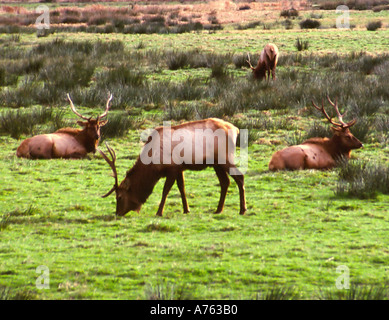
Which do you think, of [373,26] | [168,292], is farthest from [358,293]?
[373,26]

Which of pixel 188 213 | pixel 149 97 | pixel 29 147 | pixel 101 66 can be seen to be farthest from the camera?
pixel 101 66

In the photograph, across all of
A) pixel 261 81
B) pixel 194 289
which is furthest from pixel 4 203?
pixel 261 81

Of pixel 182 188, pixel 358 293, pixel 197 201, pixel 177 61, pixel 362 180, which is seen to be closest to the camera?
pixel 358 293

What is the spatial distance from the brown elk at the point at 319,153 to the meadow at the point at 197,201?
0.17 meters

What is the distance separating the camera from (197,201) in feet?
30.1

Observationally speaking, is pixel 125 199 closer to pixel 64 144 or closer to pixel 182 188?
pixel 182 188

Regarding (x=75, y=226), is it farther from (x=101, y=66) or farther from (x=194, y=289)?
(x=101, y=66)

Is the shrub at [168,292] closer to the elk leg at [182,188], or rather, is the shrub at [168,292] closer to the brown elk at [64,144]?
the elk leg at [182,188]

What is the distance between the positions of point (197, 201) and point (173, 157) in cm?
125

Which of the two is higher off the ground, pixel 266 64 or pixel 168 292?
pixel 168 292

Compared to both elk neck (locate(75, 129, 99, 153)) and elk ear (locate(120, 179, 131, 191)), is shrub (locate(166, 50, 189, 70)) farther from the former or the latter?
elk ear (locate(120, 179, 131, 191))
